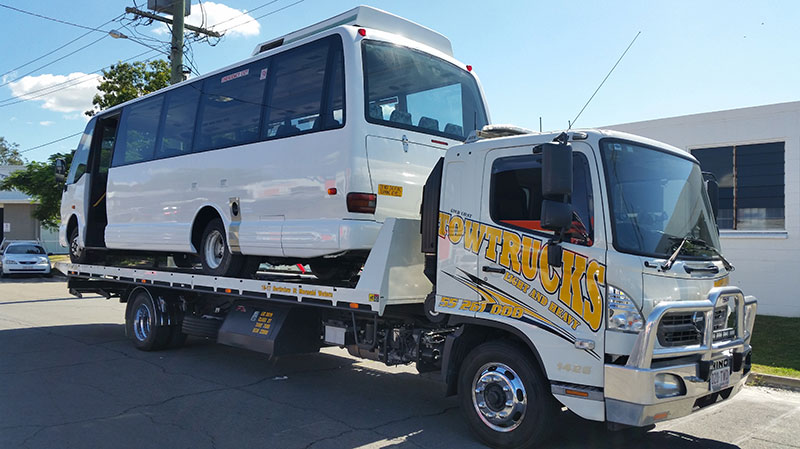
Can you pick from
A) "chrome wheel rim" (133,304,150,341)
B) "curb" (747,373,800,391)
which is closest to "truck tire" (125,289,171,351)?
"chrome wheel rim" (133,304,150,341)

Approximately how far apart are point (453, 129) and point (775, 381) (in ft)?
17.6

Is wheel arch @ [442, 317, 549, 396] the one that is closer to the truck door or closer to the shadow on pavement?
the truck door

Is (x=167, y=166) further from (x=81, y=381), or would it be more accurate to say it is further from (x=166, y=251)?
(x=81, y=381)

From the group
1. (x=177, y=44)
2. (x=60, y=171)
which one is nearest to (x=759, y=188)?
(x=60, y=171)

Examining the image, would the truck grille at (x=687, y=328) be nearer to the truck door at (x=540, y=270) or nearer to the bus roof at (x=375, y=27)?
the truck door at (x=540, y=270)

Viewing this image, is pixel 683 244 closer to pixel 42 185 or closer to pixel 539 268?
pixel 539 268

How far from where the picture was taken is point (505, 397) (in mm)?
5168

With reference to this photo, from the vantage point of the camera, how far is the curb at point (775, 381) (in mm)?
8000

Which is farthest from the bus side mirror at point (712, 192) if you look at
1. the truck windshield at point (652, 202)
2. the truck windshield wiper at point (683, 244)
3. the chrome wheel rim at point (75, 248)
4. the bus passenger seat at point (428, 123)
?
the chrome wheel rim at point (75, 248)

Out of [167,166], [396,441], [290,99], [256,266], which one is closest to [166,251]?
[167,166]

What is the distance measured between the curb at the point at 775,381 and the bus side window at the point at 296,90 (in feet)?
21.8

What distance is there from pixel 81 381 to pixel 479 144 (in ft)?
18.8

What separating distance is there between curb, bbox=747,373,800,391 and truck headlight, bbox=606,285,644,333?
5.02 m

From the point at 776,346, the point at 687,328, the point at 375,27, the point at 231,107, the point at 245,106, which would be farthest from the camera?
the point at 776,346
